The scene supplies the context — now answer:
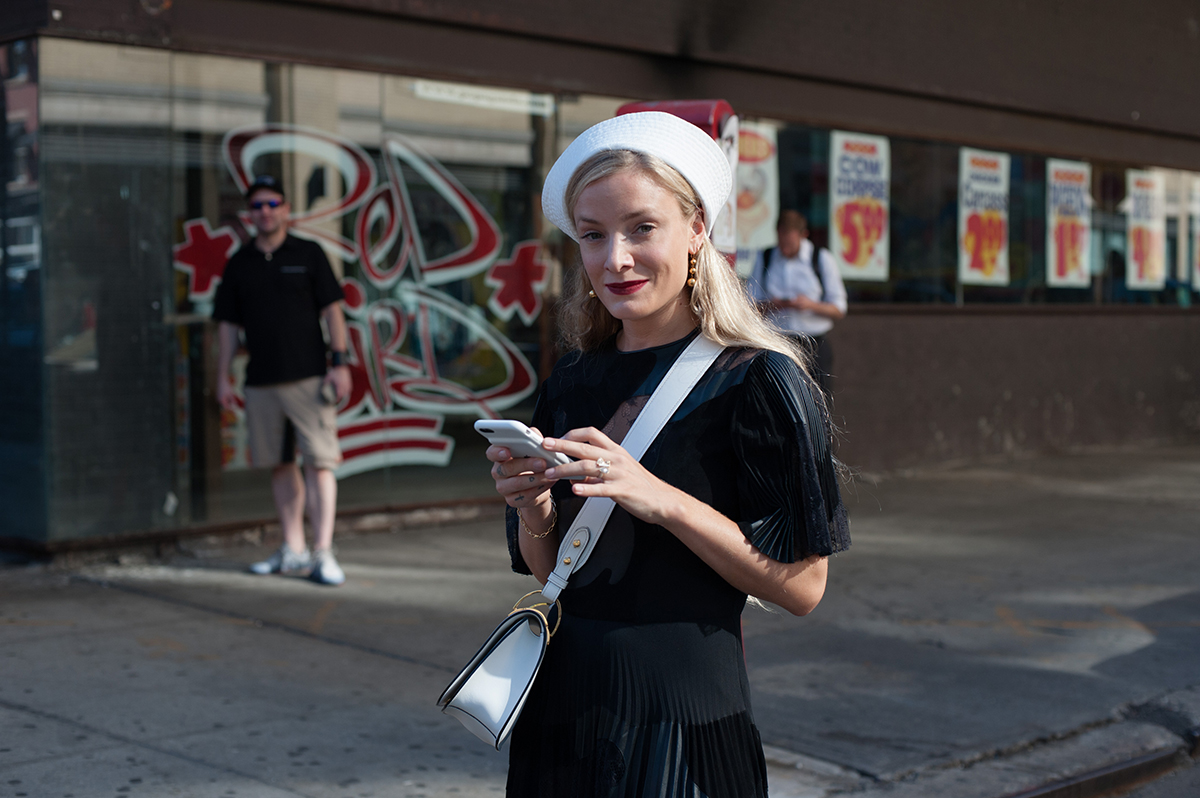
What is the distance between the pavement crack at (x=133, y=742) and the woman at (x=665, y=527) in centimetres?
217

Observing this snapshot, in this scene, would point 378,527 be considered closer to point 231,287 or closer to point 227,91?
point 231,287

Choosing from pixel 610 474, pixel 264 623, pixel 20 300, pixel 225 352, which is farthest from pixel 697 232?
pixel 20 300

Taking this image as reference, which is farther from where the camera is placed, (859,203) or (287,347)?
(859,203)

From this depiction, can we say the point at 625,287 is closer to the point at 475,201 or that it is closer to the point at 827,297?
the point at 475,201

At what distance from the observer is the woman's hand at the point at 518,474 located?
2.11 metres

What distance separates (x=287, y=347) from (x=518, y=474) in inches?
207

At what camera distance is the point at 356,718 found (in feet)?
16.2

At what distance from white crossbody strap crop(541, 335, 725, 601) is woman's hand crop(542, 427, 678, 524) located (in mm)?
145

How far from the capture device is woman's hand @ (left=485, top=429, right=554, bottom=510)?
83.0 inches

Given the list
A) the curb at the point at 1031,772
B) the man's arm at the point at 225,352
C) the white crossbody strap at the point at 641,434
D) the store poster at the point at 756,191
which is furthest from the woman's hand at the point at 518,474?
the store poster at the point at 756,191

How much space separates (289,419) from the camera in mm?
7281

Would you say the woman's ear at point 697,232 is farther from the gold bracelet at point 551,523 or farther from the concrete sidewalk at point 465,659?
the concrete sidewalk at point 465,659

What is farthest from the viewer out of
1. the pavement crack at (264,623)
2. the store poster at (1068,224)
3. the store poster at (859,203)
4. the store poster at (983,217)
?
the store poster at (1068,224)

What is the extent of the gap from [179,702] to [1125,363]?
12159 mm
